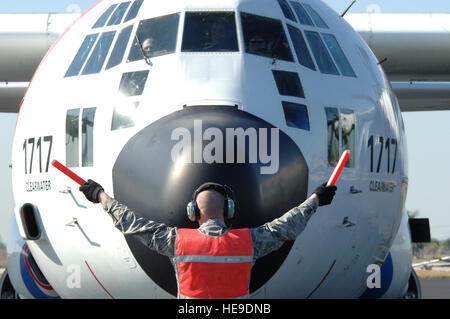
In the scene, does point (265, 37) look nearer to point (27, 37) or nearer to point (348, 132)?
point (348, 132)

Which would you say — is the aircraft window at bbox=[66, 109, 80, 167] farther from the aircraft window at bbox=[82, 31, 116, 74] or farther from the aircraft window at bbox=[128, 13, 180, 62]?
the aircraft window at bbox=[128, 13, 180, 62]

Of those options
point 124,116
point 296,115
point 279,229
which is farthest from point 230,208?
point 124,116

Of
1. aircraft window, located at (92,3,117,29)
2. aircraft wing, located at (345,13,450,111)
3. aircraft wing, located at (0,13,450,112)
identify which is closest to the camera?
aircraft window, located at (92,3,117,29)

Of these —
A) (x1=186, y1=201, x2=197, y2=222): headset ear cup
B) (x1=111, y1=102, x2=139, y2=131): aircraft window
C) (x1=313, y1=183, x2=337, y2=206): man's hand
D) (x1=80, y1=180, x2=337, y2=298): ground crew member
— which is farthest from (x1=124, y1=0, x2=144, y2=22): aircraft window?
(x1=313, y1=183, x2=337, y2=206): man's hand

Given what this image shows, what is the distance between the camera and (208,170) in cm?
528

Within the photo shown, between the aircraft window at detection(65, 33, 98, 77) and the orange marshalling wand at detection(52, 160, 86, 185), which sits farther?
the aircraft window at detection(65, 33, 98, 77)

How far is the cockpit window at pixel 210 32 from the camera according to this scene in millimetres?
6145

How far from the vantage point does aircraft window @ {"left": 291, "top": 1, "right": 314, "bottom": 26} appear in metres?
6.80

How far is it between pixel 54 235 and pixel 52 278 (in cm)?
64

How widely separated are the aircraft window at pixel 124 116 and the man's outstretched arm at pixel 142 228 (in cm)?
64

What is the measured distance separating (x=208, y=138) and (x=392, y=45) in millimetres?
9258

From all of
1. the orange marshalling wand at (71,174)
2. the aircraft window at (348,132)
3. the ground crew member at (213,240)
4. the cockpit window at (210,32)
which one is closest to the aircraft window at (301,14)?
the cockpit window at (210,32)

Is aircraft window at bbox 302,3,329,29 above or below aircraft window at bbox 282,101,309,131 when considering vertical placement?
above

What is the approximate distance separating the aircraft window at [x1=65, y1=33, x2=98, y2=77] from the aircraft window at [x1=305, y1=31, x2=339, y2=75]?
1.69 metres
